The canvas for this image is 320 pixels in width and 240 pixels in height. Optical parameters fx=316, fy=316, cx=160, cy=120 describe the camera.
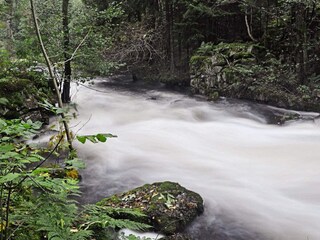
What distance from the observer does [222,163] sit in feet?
22.9

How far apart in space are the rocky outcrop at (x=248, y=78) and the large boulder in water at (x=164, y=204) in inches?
294

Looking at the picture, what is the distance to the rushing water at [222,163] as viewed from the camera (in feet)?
15.4

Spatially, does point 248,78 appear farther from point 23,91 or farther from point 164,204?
point 164,204

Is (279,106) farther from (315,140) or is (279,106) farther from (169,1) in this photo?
(169,1)

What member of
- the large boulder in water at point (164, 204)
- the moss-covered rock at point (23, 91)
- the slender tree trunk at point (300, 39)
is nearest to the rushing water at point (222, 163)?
the large boulder in water at point (164, 204)

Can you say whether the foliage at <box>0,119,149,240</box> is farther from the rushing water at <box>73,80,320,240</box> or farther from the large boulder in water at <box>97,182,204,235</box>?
the rushing water at <box>73,80,320,240</box>

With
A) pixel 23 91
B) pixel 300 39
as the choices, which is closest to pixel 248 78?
pixel 300 39

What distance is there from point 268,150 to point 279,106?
157 inches

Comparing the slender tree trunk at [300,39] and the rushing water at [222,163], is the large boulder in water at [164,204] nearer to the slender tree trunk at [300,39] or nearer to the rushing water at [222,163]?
the rushing water at [222,163]

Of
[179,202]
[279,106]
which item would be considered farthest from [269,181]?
[279,106]

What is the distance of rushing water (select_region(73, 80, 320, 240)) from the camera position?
15.4ft

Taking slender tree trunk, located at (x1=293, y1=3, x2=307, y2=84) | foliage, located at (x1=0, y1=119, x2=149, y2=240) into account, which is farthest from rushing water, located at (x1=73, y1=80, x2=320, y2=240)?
foliage, located at (x1=0, y1=119, x2=149, y2=240)

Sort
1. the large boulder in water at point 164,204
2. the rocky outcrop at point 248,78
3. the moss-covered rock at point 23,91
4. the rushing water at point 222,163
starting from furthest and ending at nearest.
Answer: the rocky outcrop at point 248,78 → the moss-covered rock at point 23,91 → the rushing water at point 222,163 → the large boulder in water at point 164,204

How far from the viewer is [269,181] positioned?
5980 millimetres
